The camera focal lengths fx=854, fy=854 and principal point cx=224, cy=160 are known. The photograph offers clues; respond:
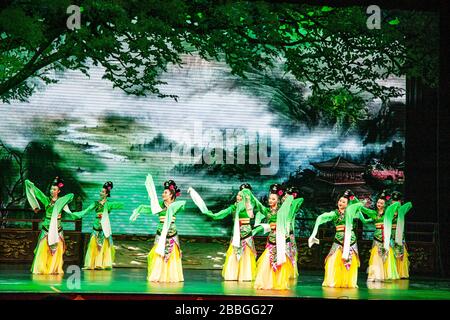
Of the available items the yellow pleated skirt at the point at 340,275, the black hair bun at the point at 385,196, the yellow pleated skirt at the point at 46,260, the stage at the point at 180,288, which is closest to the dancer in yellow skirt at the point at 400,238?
the black hair bun at the point at 385,196

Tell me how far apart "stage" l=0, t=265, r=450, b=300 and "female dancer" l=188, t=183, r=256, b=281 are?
0.75 ft

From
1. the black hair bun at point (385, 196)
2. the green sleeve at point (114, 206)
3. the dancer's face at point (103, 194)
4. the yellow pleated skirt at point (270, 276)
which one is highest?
the black hair bun at point (385, 196)

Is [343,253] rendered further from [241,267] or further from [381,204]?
[381,204]

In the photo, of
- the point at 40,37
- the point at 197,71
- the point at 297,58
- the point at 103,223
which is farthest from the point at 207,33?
the point at 103,223

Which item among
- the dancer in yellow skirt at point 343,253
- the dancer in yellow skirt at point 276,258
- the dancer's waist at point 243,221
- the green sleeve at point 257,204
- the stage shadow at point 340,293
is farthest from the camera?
the dancer's waist at point 243,221

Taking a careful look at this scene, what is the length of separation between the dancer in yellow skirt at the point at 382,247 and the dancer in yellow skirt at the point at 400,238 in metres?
0.15

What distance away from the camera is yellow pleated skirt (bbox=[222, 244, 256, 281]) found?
32.7 ft

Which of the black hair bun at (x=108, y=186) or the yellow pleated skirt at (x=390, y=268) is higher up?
the black hair bun at (x=108, y=186)

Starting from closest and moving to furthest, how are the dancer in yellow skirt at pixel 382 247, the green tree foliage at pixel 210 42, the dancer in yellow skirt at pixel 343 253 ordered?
the dancer in yellow skirt at pixel 343 253
the dancer in yellow skirt at pixel 382 247
the green tree foliage at pixel 210 42

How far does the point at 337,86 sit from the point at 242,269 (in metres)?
3.09

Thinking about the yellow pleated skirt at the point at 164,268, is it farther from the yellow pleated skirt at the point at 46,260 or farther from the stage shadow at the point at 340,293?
the stage shadow at the point at 340,293

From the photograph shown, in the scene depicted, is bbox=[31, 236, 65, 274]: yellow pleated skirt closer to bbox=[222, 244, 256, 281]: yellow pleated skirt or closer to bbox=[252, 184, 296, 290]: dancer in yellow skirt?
bbox=[222, 244, 256, 281]: yellow pleated skirt

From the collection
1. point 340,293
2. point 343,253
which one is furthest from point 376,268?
point 340,293

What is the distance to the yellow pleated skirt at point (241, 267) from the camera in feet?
32.7
